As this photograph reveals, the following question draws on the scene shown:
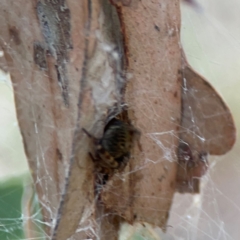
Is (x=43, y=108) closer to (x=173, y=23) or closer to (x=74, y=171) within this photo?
(x=74, y=171)

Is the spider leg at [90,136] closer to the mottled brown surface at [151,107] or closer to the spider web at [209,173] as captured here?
the mottled brown surface at [151,107]

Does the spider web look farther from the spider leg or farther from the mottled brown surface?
the spider leg

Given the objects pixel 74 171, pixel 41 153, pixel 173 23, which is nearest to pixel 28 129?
pixel 41 153

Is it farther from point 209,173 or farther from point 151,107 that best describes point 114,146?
point 209,173

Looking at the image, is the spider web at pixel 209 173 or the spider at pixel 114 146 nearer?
the spider at pixel 114 146

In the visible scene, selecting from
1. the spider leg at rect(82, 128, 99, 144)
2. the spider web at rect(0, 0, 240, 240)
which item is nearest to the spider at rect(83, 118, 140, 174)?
the spider leg at rect(82, 128, 99, 144)

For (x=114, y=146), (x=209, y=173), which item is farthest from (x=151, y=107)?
(x=209, y=173)

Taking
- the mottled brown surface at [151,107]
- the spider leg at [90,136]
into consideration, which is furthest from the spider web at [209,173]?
the spider leg at [90,136]
